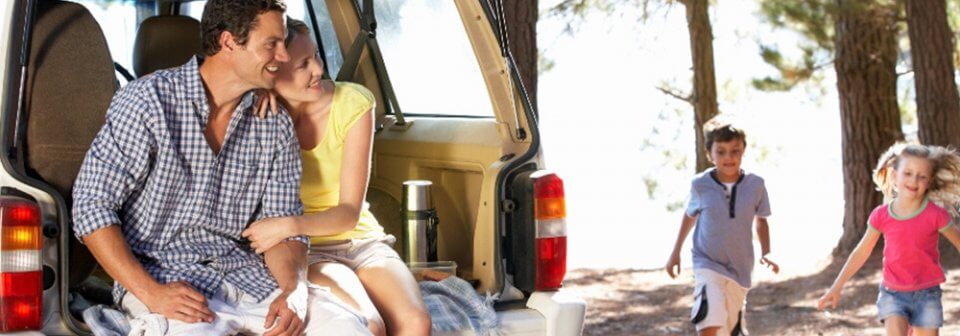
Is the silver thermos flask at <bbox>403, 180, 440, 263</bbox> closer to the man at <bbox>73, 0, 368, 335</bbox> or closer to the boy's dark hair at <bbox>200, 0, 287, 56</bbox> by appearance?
the man at <bbox>73, 0, 368, 335</bbox>

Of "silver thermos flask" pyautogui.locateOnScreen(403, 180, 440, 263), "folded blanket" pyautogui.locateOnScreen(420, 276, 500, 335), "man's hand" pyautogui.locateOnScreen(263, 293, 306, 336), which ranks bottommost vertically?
"folded blanket" pyautogui.locateOnScreen(420, 276, 500, 335)

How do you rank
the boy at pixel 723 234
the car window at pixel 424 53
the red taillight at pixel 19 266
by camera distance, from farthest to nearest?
the boy at pixel 723 234 < the car window at pixel 424 53 < the red taillight at pixel 19 266

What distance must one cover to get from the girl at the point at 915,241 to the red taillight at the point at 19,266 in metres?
3.53

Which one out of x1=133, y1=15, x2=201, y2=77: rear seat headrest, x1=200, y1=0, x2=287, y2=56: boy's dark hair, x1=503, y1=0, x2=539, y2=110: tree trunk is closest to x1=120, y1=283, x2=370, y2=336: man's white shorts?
x1=200, y1=0, x2=287, y2=56: boy's dark hair

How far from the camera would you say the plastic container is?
14.9 feet

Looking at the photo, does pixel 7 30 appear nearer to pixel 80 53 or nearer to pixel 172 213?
pixel 80 53

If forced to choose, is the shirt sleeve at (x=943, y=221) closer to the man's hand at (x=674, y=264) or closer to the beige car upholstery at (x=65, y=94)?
the man's hand at (x=674, y=264)

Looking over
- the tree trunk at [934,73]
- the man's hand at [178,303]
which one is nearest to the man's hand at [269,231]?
the man's hand at [178,303]

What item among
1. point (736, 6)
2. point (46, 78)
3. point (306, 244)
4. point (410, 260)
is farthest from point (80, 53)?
point (736, 6)

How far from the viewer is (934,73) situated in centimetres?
1158

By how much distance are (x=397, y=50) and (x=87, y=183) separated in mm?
2230

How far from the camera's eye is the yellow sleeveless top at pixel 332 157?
A: 13.5 ft

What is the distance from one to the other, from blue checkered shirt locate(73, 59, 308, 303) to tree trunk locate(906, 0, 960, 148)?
8746mm

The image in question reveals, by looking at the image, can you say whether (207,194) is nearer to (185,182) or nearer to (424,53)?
(185,182)
